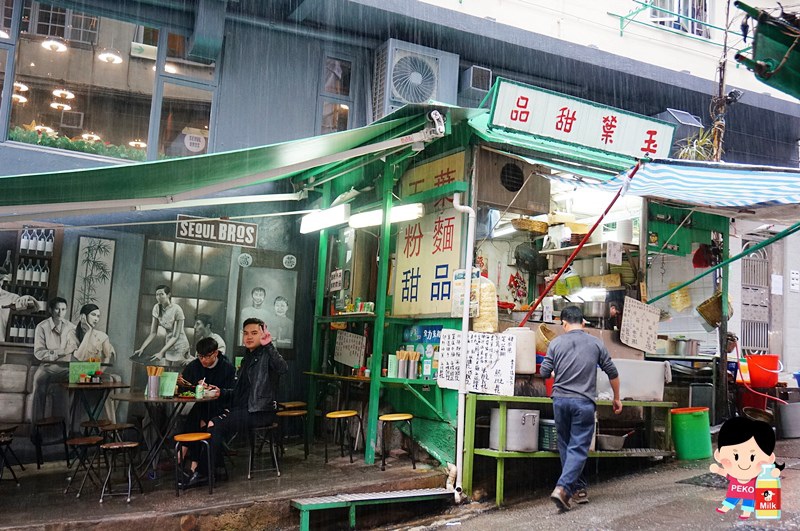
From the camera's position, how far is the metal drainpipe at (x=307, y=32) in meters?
Result: 10.5

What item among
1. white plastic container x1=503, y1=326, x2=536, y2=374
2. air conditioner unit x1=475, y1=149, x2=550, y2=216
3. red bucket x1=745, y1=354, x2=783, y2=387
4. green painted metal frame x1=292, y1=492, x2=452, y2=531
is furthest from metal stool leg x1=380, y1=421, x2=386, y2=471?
red bucket x1=745, y1=354, x2=783, y2=387

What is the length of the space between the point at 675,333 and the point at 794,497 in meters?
4.09

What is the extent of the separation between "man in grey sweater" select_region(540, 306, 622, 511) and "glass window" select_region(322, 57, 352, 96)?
20.0 feet

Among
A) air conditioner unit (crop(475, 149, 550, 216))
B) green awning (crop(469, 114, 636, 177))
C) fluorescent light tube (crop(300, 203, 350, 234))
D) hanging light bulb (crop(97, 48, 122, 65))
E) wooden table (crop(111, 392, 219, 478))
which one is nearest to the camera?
wooden table (crop(111, 392, 219, 478))

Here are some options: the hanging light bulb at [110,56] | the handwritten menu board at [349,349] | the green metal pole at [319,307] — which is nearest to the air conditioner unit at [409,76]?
the green metal pole at [319,307]

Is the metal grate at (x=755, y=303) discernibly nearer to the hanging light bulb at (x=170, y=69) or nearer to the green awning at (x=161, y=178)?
the green awning at (x=161, y=178)

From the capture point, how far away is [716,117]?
1240 cm

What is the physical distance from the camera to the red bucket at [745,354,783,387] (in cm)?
1005

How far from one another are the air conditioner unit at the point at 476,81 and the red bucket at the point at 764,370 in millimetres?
6027

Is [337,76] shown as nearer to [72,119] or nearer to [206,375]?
[72,119]

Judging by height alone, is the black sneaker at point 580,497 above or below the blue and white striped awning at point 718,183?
below

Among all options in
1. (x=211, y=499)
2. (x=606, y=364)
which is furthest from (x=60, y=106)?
(x=606, y=364)

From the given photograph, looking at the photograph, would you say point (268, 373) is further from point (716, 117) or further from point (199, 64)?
point (716, 117)

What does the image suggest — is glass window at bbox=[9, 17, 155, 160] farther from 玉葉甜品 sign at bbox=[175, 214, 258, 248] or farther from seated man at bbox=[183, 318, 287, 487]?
seated man at bbox=[183, 318, 287, 487]
